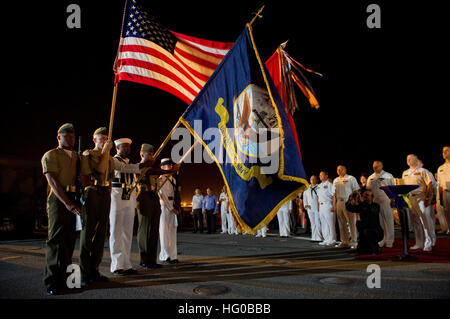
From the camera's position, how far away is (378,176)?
25.7 feet

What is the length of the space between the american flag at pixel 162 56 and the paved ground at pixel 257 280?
323cm

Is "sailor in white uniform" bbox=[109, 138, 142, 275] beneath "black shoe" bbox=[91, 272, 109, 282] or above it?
above

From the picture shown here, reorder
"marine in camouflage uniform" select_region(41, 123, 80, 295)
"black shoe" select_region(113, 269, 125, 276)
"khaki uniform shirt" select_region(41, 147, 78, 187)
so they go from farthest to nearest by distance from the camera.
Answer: "black shoe" select_region(113, 269, 125, 276) → "khaki uniform shirt" select_region(41, 147, 78, 187) → "marine in camouflage uniform" select_region(41, 123, 80, 295)

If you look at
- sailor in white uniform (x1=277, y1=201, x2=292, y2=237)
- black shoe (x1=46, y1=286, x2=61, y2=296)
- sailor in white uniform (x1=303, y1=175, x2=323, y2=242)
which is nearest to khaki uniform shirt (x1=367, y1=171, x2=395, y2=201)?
sailor in white uniform (x1=303, y1=175, x2=323, y2=242)

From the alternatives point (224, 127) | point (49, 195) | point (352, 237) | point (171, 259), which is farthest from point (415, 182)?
point (49, 195)

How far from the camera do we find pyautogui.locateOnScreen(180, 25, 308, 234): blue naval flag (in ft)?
13.3

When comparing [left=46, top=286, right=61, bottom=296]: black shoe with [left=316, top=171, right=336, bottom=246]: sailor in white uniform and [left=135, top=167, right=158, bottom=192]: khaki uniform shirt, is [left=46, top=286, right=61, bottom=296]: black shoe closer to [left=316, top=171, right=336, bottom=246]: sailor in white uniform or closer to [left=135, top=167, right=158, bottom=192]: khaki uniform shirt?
[left=135, top=167, right=158, bottom=192]: khaki uniform shirt

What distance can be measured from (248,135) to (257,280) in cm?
211

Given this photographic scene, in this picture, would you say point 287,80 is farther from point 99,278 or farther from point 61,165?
point 99,278

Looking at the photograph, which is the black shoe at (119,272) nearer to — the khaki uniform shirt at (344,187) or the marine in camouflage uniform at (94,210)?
the marine in camouflage uniform at (94,210)

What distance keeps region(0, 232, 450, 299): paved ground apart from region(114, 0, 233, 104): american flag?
3233mm

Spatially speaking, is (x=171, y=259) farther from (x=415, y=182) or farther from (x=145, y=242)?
(x=415, y=182)

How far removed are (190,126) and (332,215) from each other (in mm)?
5592
